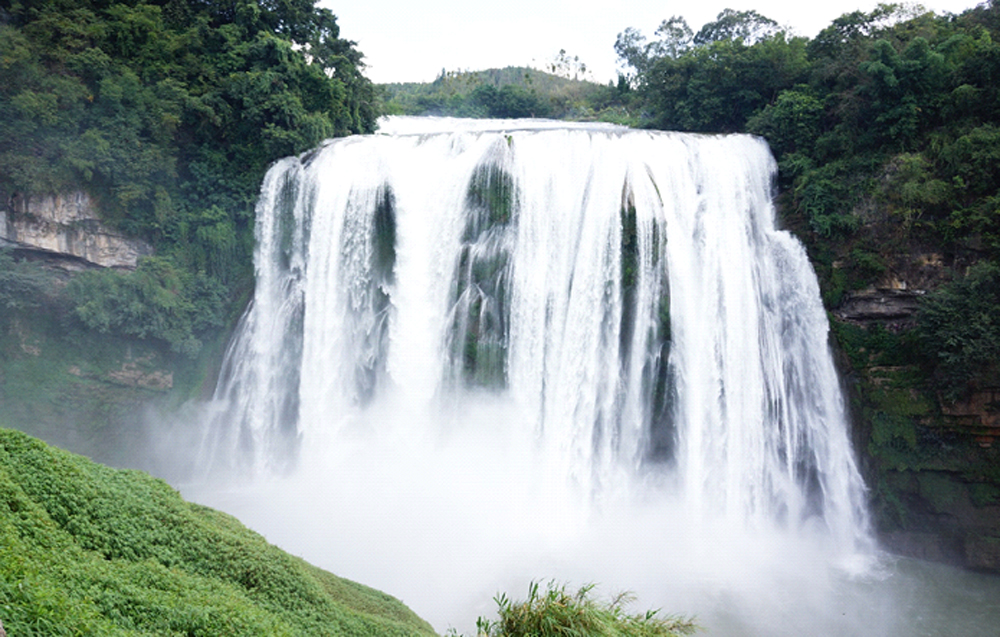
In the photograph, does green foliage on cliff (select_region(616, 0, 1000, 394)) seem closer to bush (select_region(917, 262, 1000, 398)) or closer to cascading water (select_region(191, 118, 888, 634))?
bush (select_region(917, 262, 1000, 398))

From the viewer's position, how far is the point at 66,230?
16.5 meters

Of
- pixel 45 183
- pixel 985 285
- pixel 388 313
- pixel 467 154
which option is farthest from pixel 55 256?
pixel 985 285

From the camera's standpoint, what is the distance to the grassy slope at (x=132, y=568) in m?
5.12

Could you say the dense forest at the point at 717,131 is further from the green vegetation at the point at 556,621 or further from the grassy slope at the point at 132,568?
the grassy slope at the point at 132,568

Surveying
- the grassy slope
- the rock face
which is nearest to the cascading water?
the rock face

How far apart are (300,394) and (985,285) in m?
16.6

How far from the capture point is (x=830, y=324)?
1495cm

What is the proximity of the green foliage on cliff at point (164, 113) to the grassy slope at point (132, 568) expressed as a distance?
1126cm

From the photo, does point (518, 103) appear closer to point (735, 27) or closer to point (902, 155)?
point (735, 27)

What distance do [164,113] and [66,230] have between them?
418 centimetres

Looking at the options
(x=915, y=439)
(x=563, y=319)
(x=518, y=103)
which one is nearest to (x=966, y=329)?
(x=915, y=439)

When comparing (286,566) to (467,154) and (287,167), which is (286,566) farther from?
(287,167)

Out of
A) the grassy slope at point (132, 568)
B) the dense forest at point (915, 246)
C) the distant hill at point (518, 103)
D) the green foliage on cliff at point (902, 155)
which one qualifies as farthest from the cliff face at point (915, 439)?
the distant hill at point (518, 103)

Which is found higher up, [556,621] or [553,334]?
[553,334]
